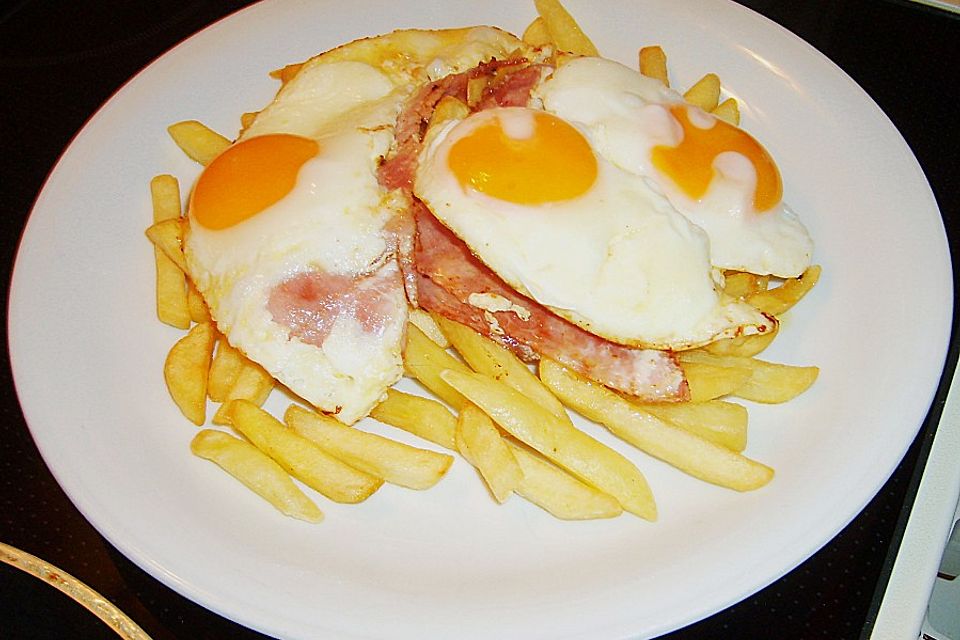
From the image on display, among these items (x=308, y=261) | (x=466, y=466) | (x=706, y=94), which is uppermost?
(x=706, y=94)

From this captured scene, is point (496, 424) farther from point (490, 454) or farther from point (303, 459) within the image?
point (303, 459)

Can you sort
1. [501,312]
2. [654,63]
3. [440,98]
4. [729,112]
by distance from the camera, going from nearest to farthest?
[501,312], [440,98], [729,112], [654,63]

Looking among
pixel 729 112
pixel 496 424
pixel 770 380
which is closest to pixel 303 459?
pixel 496 424

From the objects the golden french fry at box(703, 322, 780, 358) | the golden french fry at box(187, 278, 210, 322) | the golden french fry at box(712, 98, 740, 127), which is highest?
the golden french fry at box(712, 98, 740, 127)

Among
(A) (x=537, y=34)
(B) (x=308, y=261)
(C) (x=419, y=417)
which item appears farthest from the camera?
(A) (x=537, y=34)

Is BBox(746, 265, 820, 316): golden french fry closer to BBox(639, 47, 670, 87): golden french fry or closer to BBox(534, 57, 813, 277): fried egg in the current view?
BBox(534, 57, 813, 277): fried egg

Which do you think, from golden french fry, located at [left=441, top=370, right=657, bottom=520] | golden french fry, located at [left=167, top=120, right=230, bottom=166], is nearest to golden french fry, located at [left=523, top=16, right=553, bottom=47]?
golden french fry, located at [left=167, top=120, right=230, bottom=166]
